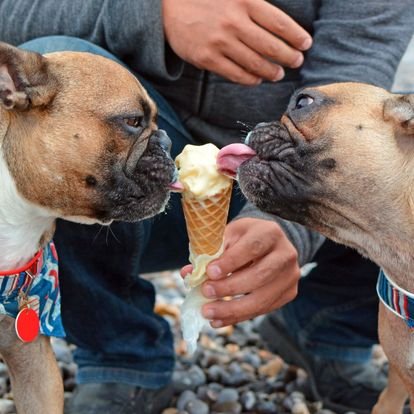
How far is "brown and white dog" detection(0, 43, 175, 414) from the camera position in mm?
2625

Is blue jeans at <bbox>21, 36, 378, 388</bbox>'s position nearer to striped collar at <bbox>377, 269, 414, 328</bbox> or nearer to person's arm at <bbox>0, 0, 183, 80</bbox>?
person's arm at <bbox>0, 0, 183, 80</bbox>

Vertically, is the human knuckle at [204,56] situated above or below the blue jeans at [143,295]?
above

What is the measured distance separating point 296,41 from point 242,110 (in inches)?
19.2

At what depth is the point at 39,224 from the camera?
111 inches

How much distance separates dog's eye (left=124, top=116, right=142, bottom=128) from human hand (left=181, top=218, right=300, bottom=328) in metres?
A: 0.50

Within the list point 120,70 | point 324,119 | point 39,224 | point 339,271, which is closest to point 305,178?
point 324,119

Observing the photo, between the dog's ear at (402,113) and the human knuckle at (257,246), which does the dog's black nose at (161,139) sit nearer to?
the human knuckle at (257,246)

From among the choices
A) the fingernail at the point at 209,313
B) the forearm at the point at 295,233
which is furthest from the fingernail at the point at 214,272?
the forearm at the point at 295,233

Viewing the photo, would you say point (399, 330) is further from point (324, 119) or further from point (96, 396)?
point (96, 396)

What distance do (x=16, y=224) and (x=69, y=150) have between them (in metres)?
0.32

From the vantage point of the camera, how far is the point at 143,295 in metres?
3.65

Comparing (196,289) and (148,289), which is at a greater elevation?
(196,289)

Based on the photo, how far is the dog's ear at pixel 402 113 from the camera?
260 centimetres

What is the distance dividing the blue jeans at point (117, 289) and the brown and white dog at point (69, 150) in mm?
476
